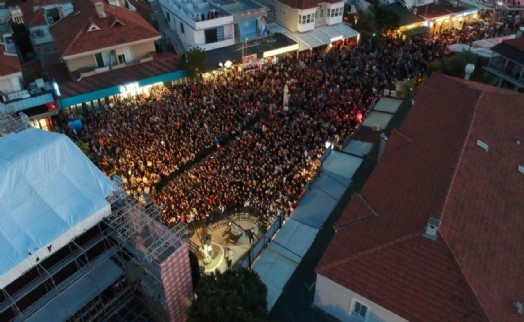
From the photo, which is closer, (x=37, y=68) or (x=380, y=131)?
(x=380, y=131)

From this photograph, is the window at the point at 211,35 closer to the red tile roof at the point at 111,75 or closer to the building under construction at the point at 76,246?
the red tile roof at the point at 111,75

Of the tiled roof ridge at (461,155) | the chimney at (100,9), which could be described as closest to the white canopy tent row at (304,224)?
the tiled roof ridge at (461,155)

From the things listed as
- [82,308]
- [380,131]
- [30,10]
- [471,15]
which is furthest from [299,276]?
[471,15]

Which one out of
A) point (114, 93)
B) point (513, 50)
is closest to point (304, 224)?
point (114, 93)

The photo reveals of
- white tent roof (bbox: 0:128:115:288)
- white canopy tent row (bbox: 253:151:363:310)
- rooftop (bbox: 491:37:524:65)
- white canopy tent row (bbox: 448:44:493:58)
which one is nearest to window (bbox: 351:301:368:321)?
white canopy tent row (bbox: 253:151:363:310)

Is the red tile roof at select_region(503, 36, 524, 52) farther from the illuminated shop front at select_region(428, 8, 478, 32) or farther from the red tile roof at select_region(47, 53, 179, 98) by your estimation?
the red tile roof at select_region(47, 53, 179, 98)

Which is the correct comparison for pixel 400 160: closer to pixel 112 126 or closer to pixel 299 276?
pixel 299 276
